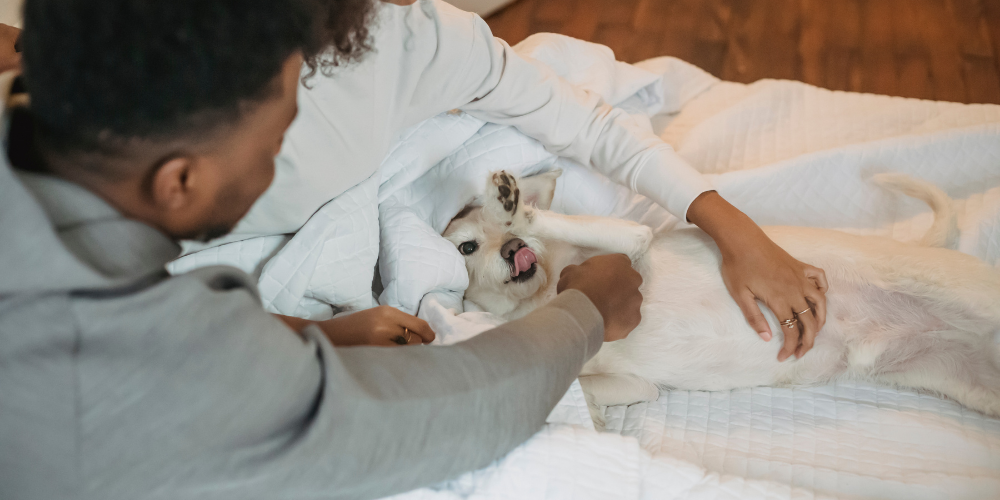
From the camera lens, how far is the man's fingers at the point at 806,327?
4.34ft

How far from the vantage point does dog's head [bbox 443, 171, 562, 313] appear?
164cm

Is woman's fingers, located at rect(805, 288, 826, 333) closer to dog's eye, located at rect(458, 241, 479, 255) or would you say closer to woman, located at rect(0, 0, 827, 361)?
woman, located at rect(0, 0, 827, 361)

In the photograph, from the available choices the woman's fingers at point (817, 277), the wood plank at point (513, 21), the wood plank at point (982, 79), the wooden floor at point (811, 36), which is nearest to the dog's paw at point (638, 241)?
the woman's fingers at point (817, 277)

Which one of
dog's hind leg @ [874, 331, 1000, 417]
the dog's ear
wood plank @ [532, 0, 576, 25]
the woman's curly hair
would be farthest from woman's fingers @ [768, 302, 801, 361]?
wood plank @ [532, 0, 576, 25]

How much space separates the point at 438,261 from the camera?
1.51 metres

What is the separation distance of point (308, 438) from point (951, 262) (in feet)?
5.10

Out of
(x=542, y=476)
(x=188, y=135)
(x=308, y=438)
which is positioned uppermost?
(x=188, y=135)

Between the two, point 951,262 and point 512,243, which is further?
point 512,243

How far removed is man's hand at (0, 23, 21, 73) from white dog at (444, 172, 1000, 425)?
1.09 metres

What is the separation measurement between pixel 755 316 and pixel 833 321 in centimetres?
22

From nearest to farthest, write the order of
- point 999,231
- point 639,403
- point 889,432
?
point 889,432, point 639,403, point 999,231

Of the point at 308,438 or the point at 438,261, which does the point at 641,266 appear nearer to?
the point at 438,261

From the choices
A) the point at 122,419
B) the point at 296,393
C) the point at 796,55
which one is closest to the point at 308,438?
the point at 296,393

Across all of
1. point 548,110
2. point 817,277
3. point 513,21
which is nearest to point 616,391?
point 817,277
